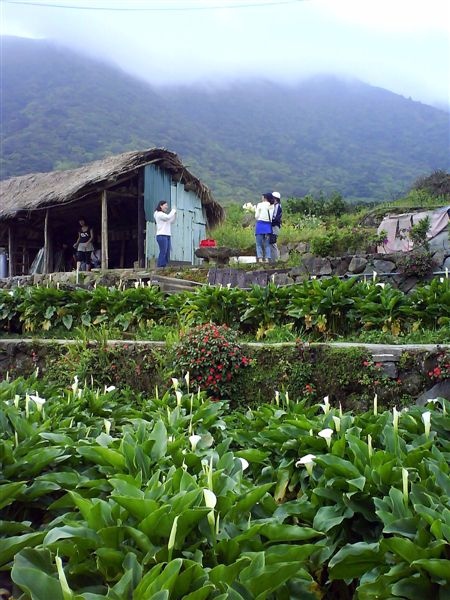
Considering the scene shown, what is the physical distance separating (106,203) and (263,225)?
4.51 m

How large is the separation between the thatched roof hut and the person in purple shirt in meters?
3.72

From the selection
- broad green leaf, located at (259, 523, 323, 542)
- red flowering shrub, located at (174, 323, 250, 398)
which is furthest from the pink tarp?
broad green leaf, located at (259, 523, 323, 542)

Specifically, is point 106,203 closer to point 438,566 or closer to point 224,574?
point 224,574

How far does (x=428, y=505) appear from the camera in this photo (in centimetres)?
232

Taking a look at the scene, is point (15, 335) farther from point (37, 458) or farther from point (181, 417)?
point (37, 458)

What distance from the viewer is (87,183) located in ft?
41.3

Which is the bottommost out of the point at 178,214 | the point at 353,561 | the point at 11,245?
the point at 353,561

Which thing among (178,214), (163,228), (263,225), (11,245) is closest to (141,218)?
(178,214)

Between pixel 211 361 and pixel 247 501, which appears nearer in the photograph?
pixel 247 501

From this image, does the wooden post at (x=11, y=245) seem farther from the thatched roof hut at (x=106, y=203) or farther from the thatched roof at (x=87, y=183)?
the thatched roof at (x=87, y=183)

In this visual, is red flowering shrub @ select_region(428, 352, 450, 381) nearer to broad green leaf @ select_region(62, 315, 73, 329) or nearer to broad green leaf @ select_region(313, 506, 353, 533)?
broad green leaf @ select_region(313, 506, 353, 533)

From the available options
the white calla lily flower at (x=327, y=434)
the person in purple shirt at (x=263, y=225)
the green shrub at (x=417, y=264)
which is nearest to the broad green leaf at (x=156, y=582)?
the white calla lily flower at (x=327, y=434)

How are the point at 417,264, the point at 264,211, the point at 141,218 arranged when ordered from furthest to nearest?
the point at 141,218 → the point at 264,211 → the point at 417,264

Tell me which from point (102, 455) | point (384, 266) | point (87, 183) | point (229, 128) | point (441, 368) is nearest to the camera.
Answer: point (102, 455)
